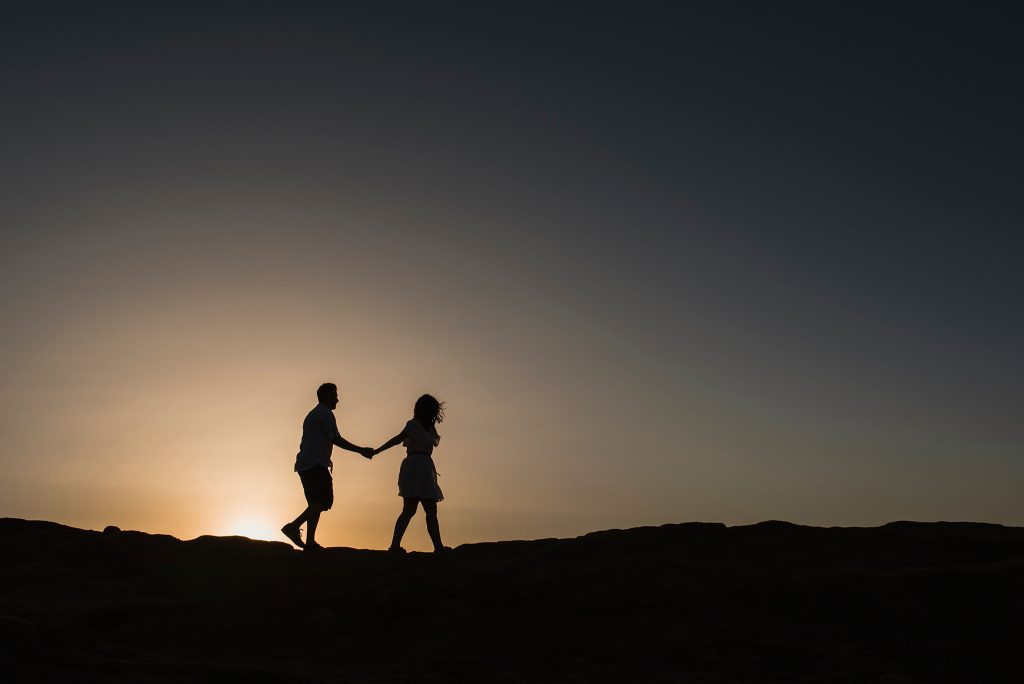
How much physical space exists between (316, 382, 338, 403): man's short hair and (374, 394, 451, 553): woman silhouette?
3.47ft

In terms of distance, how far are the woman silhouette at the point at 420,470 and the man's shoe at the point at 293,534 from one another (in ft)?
4.20

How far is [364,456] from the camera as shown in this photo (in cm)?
1303

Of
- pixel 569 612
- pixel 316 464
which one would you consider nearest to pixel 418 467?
pixel 316 464

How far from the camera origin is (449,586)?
10.1 m

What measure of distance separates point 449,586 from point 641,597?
87.6 inches

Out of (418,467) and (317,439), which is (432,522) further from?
(317,439)

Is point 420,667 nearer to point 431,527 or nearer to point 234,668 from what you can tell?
point 234,668

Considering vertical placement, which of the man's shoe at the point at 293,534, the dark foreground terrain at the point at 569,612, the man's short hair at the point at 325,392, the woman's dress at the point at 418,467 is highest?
the man's short hair at the point at 325,392

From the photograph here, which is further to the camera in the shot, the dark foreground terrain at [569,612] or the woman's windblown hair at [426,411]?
the woman's windblown hair at [426,411]

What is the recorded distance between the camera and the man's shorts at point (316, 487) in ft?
40.7

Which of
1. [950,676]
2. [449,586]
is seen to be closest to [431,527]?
[449,586]

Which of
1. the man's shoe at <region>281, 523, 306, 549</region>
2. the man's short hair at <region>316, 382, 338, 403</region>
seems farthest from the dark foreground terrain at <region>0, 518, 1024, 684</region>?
the man's short hair at <region>316, 382, 338, 403</region>

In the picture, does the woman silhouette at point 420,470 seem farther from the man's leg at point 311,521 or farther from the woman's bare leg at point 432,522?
the man's leg at point 311,521

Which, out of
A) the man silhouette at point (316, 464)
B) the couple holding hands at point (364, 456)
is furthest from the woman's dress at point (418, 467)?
the man silhouette at point (316, 464)
